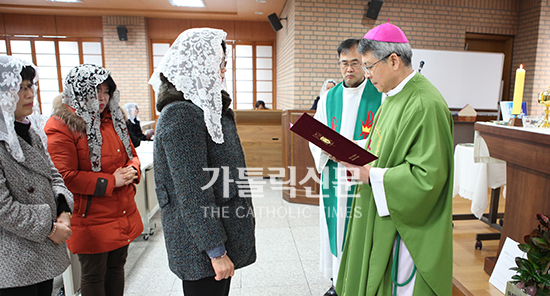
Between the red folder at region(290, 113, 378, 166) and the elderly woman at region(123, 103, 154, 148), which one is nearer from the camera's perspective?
the red folder at region(290, 113, 378, 166)

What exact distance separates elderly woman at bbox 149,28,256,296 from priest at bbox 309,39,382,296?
3.48 feet

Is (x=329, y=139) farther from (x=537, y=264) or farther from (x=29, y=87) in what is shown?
(x=29, y=87)

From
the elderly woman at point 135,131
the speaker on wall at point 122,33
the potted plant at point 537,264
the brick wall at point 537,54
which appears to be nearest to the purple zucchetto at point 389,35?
the potted plant at point 537,264

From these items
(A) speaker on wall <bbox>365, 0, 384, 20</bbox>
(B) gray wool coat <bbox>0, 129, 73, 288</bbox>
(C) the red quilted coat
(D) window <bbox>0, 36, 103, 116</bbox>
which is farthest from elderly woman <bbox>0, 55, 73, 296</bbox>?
(D) window <bbox>0, 36, 103, 116</bbox>

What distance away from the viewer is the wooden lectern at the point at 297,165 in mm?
4184

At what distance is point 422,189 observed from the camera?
1147 millimetres

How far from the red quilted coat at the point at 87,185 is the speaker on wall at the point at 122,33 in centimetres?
744

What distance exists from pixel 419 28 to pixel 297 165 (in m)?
3.75

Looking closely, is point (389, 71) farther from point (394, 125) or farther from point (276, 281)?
point (276, 281)

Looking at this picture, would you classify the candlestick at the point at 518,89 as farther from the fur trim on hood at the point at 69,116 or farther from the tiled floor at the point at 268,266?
the fur trim on hood at the point at 69,116

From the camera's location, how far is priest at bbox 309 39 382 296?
6.70 feet

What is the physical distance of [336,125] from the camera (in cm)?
221

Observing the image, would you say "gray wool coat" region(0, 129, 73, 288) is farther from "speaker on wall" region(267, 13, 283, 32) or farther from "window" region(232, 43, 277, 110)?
"window" region(232, 43, 277, 110)

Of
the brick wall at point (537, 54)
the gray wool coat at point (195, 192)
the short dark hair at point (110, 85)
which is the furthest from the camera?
the brick wall at point (537, 54)
